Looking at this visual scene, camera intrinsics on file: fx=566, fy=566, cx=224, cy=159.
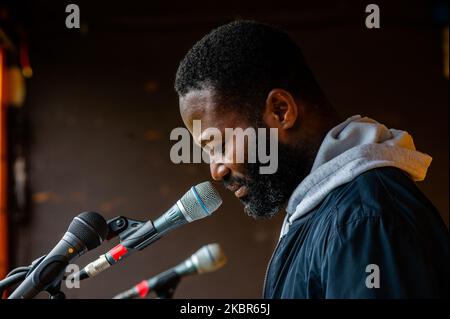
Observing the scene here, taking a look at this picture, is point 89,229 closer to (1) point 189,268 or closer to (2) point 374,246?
(1) point 189,268

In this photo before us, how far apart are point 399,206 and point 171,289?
1.54ft

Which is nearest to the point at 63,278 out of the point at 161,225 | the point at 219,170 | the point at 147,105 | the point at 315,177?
the point at 161,225

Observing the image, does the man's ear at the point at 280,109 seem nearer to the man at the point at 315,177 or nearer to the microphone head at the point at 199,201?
the man at the point at 315,177

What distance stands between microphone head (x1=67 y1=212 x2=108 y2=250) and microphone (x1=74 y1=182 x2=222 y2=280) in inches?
1.5

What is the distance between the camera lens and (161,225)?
1116 millimetres

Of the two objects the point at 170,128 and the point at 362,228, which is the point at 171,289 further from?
the point at 170,128

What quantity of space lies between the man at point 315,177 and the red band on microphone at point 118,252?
0.87 ft

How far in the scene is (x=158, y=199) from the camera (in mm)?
3420

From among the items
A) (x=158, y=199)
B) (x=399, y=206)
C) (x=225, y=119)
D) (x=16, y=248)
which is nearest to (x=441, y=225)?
(x=399, y=206)

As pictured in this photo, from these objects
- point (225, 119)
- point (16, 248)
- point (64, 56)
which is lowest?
point (16, 248)

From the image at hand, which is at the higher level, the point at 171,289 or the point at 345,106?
the point at 345,106

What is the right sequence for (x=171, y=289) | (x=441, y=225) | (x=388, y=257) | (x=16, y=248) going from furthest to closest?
(x=16, y=248) < (x=171, y=289) < (x=441, y=225) < (x=388, y=257)

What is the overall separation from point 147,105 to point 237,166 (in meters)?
2.35

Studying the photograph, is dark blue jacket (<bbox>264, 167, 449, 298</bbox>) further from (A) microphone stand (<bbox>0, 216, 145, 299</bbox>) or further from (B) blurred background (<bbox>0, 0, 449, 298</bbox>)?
(B) blurred background (<bbox>0, 0, 449, 298</bbox>)
